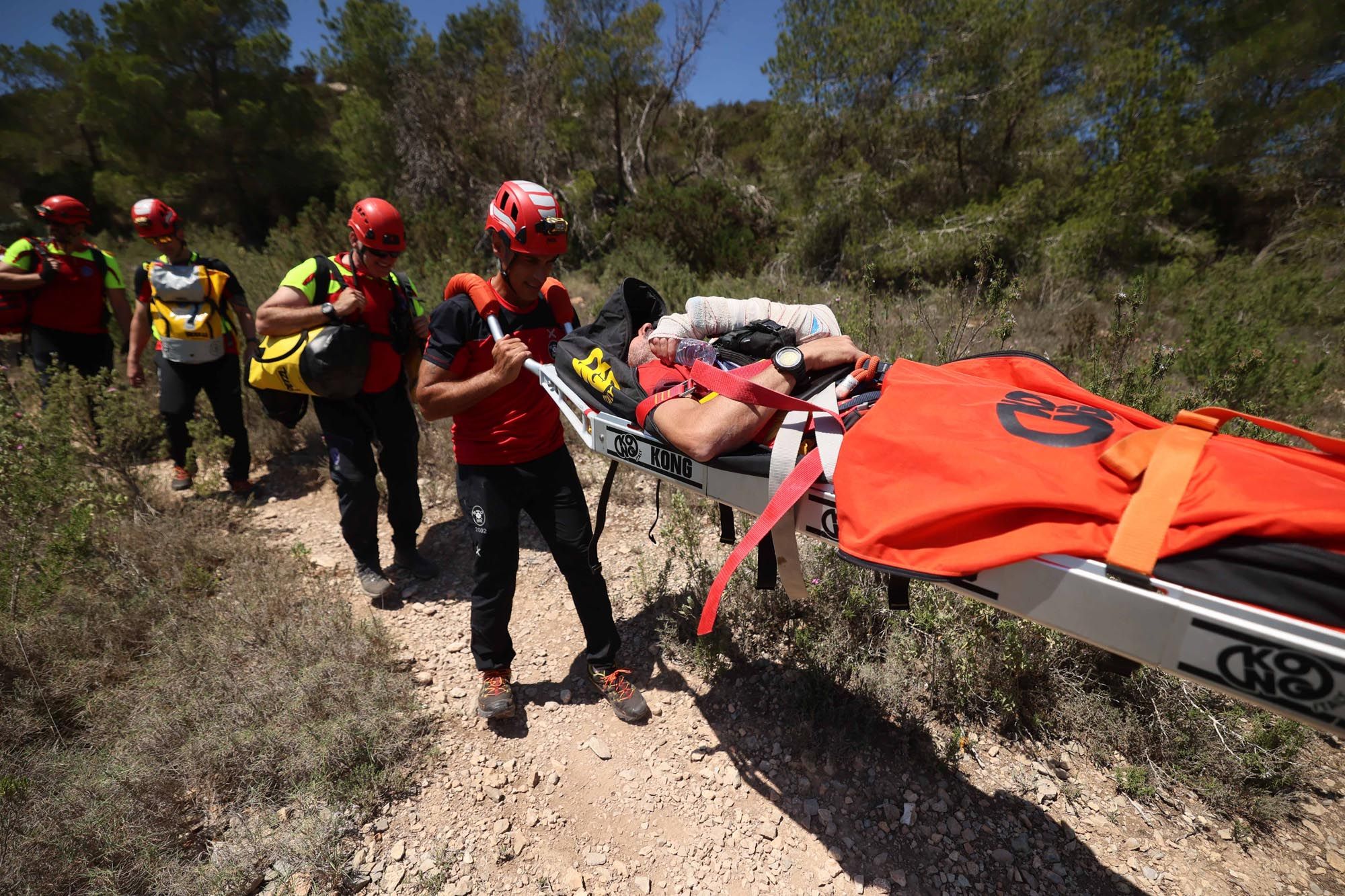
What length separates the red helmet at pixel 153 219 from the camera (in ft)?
13.3

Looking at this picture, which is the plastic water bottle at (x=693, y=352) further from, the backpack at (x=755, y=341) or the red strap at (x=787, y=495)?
the red strap at (x=787, y=495)

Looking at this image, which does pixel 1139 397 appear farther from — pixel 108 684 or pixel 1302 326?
pixel 108 684

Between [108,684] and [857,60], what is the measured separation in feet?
36.9

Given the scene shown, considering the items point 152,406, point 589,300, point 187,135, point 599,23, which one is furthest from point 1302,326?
point 187,135

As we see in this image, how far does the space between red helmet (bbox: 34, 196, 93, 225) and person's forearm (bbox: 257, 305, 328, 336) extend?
291 cm

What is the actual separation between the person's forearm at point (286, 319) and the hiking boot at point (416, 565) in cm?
156

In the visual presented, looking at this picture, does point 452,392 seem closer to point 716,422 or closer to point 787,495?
point 716,422

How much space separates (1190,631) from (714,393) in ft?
4.12

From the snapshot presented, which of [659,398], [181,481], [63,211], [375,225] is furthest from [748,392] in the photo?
[63,211]

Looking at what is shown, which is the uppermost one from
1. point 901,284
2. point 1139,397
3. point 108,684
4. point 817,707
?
point 901,284

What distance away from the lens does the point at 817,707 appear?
2623mm

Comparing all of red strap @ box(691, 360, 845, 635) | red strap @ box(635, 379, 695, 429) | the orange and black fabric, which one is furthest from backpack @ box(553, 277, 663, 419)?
the orange and black fabric

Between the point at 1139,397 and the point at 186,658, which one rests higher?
the point at 1139,397

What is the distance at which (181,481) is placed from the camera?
494 cm
